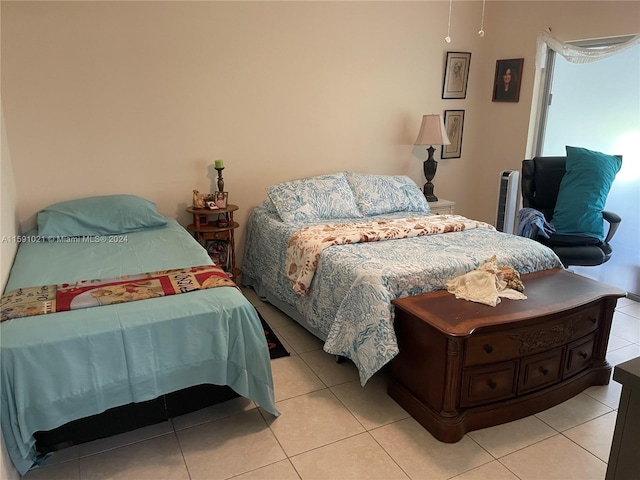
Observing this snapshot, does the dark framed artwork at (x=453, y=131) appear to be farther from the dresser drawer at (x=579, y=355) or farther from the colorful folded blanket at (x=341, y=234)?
the dresser drawer at (x=579, y=355)

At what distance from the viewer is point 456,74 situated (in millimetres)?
4473

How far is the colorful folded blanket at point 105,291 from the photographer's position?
1.99 metres

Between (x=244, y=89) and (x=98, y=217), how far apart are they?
1.41m

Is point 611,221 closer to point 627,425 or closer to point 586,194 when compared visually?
point 586,194

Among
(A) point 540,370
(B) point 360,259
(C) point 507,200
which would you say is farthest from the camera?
(C) point 507,200

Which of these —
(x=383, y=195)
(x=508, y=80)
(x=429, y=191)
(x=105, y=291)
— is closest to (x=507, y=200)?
(x=429, y=191)

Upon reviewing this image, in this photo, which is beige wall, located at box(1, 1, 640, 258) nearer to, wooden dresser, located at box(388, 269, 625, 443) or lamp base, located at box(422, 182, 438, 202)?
lamp base, located at box(422, 182, 438, 202)

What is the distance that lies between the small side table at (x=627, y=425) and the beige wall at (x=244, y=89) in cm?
305

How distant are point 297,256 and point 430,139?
6.06 ft

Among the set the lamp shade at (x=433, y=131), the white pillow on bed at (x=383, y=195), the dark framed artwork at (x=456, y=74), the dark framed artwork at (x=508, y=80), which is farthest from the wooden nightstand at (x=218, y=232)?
the dark framed artwork at (x=508, y=80)

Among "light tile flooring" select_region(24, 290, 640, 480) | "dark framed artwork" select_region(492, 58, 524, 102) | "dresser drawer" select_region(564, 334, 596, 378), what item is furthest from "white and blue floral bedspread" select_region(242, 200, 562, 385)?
"dark framed artwork" select_region(492, 58, 524, 102)

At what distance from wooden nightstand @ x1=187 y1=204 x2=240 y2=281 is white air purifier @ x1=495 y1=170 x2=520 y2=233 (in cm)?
231

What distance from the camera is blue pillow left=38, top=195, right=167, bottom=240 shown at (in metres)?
3.04

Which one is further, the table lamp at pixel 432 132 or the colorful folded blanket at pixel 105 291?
the table lamp at pixel 432 132
